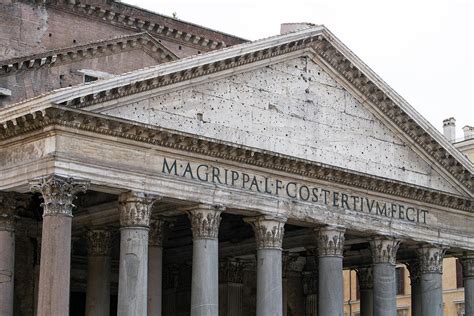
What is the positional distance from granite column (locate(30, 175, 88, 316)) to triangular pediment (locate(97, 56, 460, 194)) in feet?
5.86

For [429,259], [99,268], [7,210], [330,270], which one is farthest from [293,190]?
[7,210]

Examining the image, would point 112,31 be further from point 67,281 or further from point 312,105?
point 67,281

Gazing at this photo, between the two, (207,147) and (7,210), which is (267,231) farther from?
(7,210)

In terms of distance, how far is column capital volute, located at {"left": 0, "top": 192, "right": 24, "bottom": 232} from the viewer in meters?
20.4

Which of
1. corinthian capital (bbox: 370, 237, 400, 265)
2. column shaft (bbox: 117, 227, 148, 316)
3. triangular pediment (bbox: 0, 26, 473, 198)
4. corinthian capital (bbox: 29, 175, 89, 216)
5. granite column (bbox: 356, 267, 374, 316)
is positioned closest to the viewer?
corinthian capital (bbox: 29, 175, 89, 216)

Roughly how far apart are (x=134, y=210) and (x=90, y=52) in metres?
7.36

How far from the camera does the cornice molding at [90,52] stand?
24.8 metres

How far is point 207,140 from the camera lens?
68.0 ft

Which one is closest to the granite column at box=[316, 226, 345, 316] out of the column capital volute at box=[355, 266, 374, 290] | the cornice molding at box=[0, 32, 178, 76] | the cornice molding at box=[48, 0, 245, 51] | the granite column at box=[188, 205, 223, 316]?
the granite column at box=[188, 205, 223, 316]

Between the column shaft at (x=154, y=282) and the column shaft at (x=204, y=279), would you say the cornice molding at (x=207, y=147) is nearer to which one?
the column shaft at (x=204, y=279)

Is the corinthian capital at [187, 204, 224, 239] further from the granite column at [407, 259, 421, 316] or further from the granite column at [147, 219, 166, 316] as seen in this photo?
the granite column at [407, 259, 421, 316]

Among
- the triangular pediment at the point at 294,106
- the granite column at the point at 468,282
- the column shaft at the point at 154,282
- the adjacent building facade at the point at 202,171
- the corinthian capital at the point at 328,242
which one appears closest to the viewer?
the adjacent building facade at the point at 202,171

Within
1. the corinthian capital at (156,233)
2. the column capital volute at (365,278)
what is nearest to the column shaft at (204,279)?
the corinthian capital at (156,233)

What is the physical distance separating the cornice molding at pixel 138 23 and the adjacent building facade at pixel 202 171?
1.9 inches
